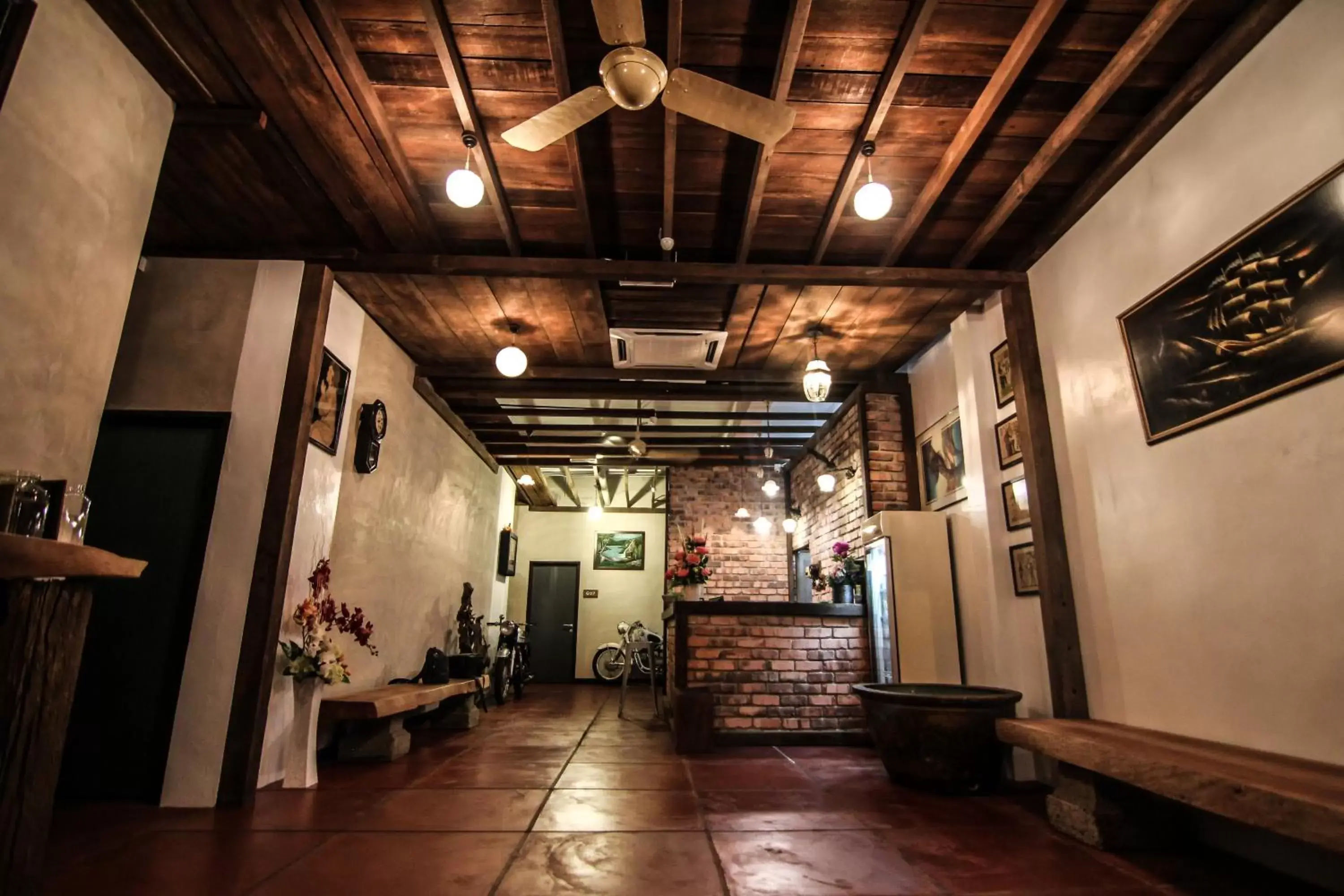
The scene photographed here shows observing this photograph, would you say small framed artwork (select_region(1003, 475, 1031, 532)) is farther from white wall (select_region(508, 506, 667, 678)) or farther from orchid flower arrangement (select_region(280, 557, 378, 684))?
white wall (select_region(508, 506, 667, 678))


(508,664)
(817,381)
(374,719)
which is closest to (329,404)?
(374,719)

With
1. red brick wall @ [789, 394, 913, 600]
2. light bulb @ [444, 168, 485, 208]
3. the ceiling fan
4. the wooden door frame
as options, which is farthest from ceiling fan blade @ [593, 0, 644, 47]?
the wooden door frame

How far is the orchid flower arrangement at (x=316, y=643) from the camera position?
3.26 metres

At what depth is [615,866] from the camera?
2.10 m

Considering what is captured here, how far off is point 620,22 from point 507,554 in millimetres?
8072

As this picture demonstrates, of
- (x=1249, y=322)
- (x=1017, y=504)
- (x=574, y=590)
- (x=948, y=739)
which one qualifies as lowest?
(x=948, y=739)

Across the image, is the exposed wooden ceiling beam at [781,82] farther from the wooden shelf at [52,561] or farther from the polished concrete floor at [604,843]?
the polished concrete floor at [604,843]

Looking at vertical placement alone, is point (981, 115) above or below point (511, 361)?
above

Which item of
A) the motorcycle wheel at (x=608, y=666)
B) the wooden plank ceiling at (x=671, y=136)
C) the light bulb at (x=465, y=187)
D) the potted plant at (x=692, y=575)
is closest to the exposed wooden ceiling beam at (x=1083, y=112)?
the wooden plank ceiling at (x=671, y=136)

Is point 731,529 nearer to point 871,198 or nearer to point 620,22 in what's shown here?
point 871,198

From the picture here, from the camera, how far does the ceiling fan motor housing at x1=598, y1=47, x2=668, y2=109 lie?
75.7 inches

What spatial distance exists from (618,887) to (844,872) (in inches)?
30.7

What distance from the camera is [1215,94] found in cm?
238

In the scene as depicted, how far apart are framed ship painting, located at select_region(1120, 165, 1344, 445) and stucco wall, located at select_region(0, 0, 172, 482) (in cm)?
428
